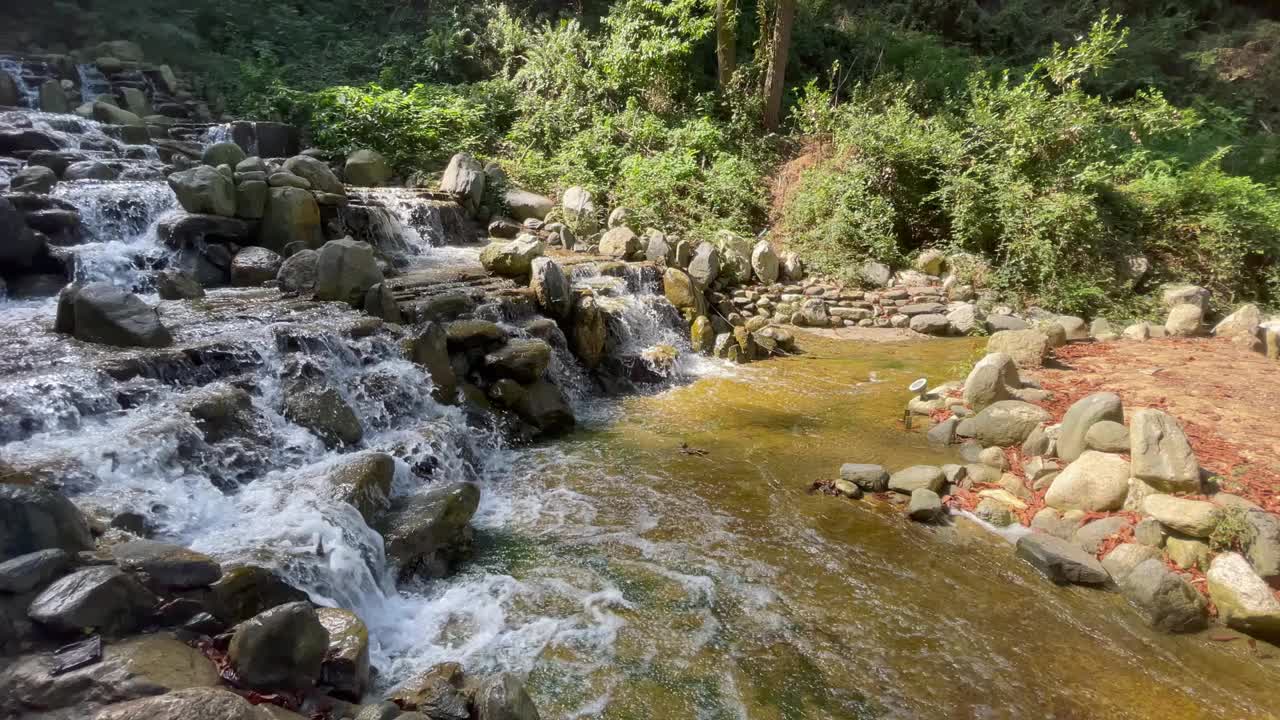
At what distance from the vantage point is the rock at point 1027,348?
7371 millimetres

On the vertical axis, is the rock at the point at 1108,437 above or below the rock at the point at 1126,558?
above

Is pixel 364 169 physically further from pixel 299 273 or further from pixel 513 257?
pixel 299 273

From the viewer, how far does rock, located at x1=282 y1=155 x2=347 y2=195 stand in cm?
922

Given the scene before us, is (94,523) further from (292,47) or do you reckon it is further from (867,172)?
(292,47)

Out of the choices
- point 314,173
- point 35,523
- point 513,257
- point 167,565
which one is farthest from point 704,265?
point 35,523

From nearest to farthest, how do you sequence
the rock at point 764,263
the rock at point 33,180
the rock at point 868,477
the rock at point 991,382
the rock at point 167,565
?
the rock at point 167,565 < the rock at point 868,477 < the rock at point 991,382 < the rock at point 33,180 < the rock at point 764,263

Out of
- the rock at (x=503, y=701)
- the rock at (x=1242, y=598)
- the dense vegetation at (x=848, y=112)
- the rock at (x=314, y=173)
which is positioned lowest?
the rock at (x=503, y=701)

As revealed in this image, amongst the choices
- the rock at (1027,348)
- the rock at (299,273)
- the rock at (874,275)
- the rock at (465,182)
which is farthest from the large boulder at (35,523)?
the rock at (874,275)

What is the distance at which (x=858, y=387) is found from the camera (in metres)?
8.09

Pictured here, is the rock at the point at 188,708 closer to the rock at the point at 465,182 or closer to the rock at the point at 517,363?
the rock at the point at 517,363

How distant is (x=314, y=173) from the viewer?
30.7ft

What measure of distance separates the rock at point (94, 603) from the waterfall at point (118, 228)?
5.68 m

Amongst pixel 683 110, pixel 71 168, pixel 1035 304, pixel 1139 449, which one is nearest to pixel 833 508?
pixel 1139 449

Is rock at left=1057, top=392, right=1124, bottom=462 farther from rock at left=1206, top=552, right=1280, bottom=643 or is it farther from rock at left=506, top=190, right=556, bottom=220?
rock at left=506, top=190, right=556, bottom=220
